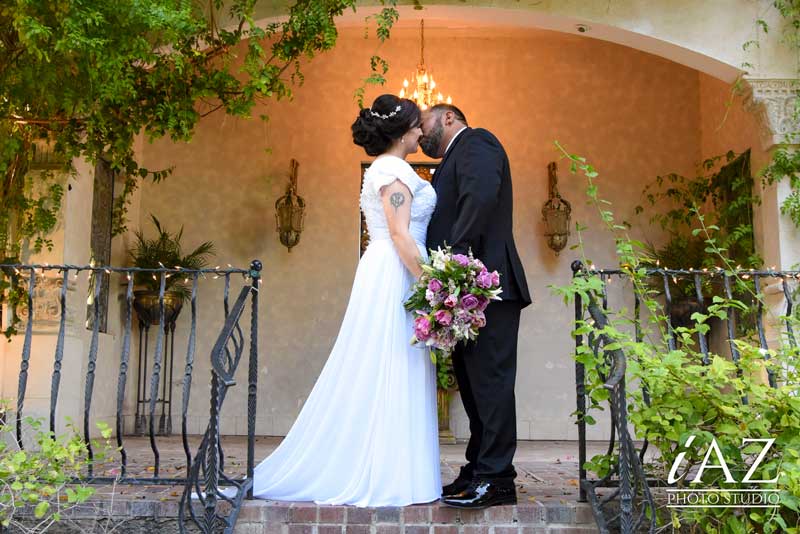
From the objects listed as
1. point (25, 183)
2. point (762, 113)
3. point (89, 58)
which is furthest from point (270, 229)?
point (762, 113)

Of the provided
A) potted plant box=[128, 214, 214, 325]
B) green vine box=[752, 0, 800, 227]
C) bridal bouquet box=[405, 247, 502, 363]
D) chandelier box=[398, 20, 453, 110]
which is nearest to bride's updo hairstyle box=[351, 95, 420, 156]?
bridal bouquet box=[405, 247, 502, 363]

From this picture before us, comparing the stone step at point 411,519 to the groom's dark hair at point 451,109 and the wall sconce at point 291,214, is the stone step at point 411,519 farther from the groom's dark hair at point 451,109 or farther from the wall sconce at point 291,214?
the wall sconce at point 291,214

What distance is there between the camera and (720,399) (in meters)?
3.23

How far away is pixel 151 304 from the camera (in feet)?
24.5

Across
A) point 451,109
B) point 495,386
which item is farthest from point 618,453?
point 451,109

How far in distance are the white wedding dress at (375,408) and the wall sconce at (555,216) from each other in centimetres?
433

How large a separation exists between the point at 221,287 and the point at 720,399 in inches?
221

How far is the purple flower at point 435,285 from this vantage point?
3381 mm

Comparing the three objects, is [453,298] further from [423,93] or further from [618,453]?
[423,93]

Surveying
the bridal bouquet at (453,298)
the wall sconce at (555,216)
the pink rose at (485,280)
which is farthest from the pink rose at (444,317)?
the wall sconce at (555,216)

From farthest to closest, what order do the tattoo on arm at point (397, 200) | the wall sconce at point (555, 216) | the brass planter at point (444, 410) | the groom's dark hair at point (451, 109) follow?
the wall sconce at point (555, 216)
the brass planter at point (444, 410)
the groom's dark hair at point (451, 109)
the tattoo on arm at point (397, 200)

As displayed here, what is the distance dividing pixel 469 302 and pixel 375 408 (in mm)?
641

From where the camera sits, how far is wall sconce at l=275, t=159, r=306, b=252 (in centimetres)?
789

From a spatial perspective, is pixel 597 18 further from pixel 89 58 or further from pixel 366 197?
pixel 89 58
